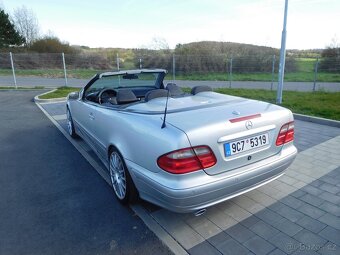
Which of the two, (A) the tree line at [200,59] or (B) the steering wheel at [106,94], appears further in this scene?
(A) the tree line at [200,59]

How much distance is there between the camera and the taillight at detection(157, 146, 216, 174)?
219 cm

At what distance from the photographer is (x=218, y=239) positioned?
2445 millimetres

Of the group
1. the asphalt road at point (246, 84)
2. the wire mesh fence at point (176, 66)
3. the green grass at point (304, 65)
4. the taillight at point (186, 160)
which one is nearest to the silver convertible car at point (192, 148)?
the taillight at point (186, 160)

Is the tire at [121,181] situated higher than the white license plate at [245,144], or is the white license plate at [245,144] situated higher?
→ the white license plate at [245,144]

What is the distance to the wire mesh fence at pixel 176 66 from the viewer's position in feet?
61.4

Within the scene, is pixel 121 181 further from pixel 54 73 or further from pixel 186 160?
pixel 54 73

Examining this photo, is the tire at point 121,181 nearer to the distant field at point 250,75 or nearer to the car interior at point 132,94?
the car interior at point 132,94

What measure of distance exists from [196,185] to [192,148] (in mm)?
317

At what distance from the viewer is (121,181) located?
121 inches

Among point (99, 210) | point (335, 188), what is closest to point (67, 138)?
point (99, 210)

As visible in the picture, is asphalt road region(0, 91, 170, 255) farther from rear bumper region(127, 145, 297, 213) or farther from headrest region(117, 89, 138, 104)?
headrest region(117, 89, 138, 104)

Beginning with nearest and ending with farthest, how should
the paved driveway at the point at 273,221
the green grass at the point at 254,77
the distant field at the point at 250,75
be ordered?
1. the paved driveway at the point at 273,221
2. the distant field at the point at 250,75
3. the green grass at the point at 254,77

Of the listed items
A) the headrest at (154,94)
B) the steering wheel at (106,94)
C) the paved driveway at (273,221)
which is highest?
the headrest at (154,94)

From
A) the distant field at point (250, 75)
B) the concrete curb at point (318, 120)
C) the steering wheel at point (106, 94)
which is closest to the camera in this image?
the steering wheel at point (106, 94)
